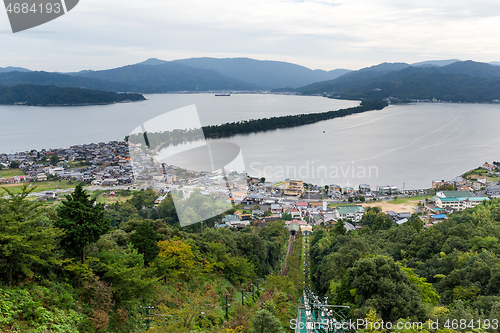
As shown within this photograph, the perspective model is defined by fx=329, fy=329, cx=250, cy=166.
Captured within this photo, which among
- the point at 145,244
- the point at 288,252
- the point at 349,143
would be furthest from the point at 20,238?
the point at 349,143

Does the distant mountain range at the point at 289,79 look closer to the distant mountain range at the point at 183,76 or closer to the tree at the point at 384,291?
the distant mountain range at the point at 183,76

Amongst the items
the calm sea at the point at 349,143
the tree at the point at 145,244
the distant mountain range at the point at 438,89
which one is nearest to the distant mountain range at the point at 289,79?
the distant mountain range at the point at 438,89

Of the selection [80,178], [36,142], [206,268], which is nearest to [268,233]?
[206,268]

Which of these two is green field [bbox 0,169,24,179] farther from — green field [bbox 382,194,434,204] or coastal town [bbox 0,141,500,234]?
green field [bbox 382,194,434,204]

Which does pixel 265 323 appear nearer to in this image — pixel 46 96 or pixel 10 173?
pixel 10 173

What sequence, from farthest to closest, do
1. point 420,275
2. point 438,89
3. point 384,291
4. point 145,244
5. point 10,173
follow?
point 438,89
point 10,173
point 420,275
point 145,244
point 384,291

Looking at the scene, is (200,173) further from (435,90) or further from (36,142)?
(435,90)

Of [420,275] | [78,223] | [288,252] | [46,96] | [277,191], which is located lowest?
[288,252]

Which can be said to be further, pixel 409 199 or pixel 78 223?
pixel 409 199
